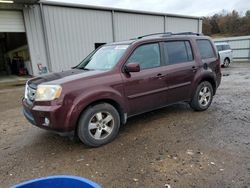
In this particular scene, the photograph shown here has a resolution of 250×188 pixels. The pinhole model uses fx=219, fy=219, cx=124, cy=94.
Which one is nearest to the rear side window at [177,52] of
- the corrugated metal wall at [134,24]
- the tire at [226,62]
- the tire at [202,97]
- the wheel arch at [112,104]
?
the tire at [202,97]

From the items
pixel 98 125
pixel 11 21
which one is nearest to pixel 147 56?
pixel 98 125

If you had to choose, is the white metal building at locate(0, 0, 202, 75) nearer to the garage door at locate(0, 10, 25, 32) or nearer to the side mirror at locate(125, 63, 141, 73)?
the garage door at locate(0, 10, 25, 32)

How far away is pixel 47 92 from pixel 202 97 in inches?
147

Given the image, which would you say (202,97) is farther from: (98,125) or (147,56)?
(98,125)

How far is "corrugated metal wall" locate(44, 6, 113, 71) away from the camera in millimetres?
11602

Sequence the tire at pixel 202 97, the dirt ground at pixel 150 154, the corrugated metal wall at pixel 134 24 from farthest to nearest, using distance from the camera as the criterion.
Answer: the corrugated metal wall at pixel 134 24 → the tire at pixel 202 97 → the dirt ground at pixel 150 154

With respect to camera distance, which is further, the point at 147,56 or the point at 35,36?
the point at 35,36

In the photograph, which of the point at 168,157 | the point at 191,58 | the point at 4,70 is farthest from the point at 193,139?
the point at 4,70

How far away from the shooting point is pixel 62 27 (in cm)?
1187

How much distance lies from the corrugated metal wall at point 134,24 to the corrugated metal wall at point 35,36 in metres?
4.73

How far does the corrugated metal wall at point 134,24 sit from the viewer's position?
14.1 metres

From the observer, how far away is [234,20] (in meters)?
46.2

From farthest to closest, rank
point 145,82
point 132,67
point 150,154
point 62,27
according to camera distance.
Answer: point 62,27
point 145,82
point 132,67
point 150,154

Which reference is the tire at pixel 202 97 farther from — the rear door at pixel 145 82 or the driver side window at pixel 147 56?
the driver side window at pixel 147 56
